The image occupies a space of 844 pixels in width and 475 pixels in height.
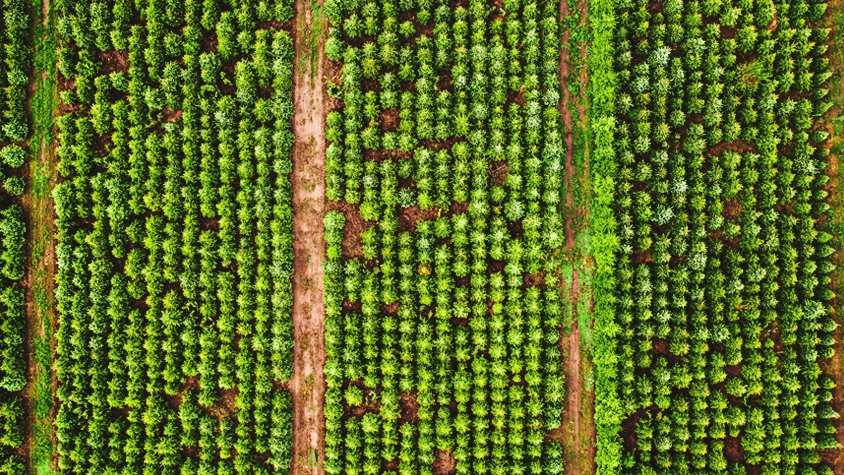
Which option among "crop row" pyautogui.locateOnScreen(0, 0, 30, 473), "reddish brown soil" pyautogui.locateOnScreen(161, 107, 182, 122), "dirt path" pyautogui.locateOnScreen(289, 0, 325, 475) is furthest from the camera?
"reddish brown soil" pyautogui.locateOnScreen(161, 107, 182, 122)

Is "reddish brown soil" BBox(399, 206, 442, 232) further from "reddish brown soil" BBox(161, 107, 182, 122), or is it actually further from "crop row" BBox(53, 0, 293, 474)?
"reddish brown soil" BBox(161, 107, 182, 122)

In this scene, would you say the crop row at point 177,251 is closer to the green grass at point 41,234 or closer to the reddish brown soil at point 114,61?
the reddish brown soil at point 114,61

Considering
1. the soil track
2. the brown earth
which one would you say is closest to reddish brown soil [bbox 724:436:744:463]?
the brown earth

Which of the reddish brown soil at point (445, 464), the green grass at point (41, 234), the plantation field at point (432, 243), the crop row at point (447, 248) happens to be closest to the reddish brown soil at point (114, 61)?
the plantation field at point (432, 243)

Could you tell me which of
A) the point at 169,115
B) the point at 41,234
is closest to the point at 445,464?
the point at 169,115

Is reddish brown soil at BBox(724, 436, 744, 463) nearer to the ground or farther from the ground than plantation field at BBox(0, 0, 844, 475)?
nearer to the ground

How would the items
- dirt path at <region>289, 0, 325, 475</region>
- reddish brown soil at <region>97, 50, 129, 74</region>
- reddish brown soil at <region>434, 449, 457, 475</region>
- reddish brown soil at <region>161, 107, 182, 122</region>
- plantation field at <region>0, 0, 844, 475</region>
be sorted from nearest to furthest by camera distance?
plantation field at <region>0, 0, 844, 475</region>, reddish brown soil at <region>434, 449, 457, 475</region>, dirt path at <region>289, 0, 325, 475</region>, reddish brown soil at <region>161, 107, 182, 122</region>, reddish brown soil at <region>97, 50, 129, 74</region>

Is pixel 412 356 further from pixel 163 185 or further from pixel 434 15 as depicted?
pixel 434 15
